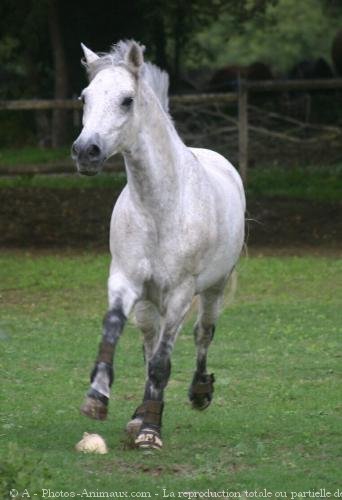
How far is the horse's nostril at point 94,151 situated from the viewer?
20.8 ft

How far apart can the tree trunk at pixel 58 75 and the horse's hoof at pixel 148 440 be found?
437 inches

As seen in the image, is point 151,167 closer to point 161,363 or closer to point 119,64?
point 119,64

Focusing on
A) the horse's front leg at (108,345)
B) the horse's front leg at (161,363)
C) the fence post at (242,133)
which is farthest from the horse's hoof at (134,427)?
the fence post at (242,133)

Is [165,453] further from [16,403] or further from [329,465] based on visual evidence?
[16,403]

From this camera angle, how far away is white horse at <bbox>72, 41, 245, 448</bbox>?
665 cm

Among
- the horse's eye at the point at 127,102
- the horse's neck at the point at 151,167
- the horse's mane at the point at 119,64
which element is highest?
the horse's mane at the point at 119,64

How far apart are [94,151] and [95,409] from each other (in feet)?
4.53

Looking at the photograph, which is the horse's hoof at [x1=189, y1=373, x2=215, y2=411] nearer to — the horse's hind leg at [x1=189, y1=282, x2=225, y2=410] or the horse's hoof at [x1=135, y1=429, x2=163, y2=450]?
the horse's hind leg at [x1=189, y1=282, x2=225, y2=410]

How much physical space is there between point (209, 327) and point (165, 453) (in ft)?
5.51

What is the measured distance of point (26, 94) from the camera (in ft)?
80.9

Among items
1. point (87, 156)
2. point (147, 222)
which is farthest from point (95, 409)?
point (87, 156)

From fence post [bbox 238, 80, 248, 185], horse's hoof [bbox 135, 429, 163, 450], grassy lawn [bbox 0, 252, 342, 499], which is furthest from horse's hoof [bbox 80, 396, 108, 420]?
fence post [bbox 238, 80, 248, 185]

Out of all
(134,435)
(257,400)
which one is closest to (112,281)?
(134,435)

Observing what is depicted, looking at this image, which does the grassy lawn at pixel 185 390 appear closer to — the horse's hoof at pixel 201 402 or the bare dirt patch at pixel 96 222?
the horse's hoof at pixel 201 402
